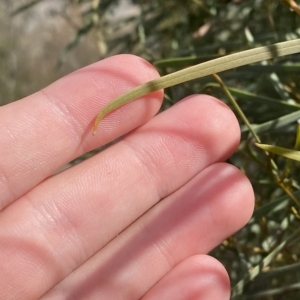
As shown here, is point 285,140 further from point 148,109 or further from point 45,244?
point 45,244

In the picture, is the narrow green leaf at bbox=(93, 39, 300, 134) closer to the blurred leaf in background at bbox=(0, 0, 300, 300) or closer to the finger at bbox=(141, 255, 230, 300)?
the blurred leaf in background at bbox=(0, 0, 300, 300)

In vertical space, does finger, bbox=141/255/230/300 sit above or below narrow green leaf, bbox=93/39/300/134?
below

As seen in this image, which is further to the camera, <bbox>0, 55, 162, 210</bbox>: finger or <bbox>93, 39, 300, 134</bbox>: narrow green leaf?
<bbox>0, 55, 162, 210</bbox>: finger

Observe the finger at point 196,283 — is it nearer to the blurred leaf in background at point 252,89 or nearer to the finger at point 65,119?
the blurred leaf in background at point 252,89

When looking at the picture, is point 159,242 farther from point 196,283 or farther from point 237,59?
point 237,59

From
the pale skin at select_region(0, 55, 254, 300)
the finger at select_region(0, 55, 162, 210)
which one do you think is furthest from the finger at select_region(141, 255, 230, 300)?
the finger at select_region(0, 55, 162, 210)

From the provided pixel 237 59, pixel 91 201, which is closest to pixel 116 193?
pixel 91 201

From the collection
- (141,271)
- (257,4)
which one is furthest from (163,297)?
(257,4)
